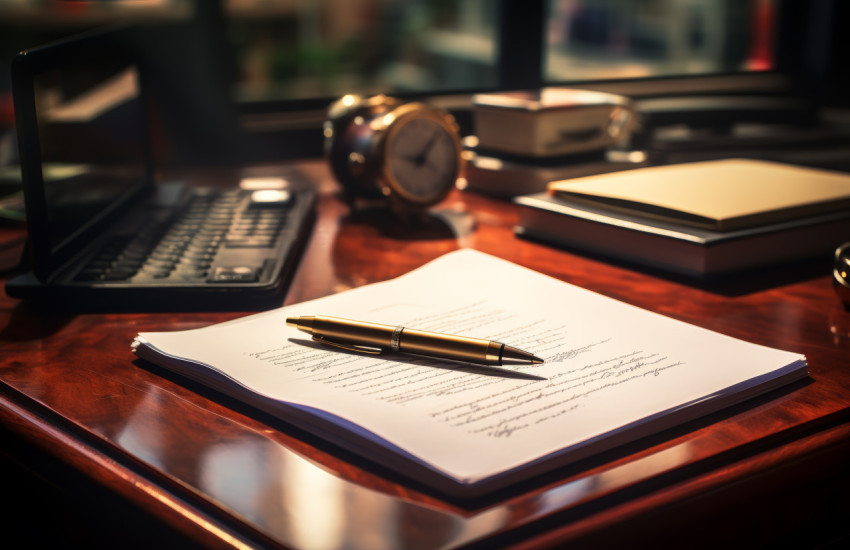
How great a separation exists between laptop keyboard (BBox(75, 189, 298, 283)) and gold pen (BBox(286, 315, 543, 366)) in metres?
0.16

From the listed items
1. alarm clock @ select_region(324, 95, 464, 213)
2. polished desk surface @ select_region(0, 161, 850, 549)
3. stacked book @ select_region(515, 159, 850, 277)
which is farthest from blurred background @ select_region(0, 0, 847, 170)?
stacked book @ select_region(515, 159, 850, 277)

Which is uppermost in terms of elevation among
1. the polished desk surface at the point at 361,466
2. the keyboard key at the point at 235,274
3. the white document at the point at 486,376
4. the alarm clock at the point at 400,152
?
the alarm clock at the point at 400,152

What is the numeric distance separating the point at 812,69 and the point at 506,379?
1.91m

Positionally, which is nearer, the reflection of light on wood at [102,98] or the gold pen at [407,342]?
the gold pen at [407,342]

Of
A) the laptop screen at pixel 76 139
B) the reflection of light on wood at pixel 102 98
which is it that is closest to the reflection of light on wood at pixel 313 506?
the laptop screen at pixel 76 139

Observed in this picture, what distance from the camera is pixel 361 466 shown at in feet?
1.44

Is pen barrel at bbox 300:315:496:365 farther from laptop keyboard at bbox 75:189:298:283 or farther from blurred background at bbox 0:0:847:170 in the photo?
blurred background at bbox 0:0:847:170

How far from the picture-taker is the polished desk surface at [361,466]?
1.27ft

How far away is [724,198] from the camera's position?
2.81 feet

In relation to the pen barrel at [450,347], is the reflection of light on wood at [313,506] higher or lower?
lower

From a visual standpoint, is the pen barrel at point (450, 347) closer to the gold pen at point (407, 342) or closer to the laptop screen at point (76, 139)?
the gold pen at point (407, 342)

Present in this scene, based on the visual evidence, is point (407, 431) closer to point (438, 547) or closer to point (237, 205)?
point (438, 547)

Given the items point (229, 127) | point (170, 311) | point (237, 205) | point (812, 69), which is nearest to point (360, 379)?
point (170, 311)

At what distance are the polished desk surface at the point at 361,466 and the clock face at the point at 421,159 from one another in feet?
1.20
